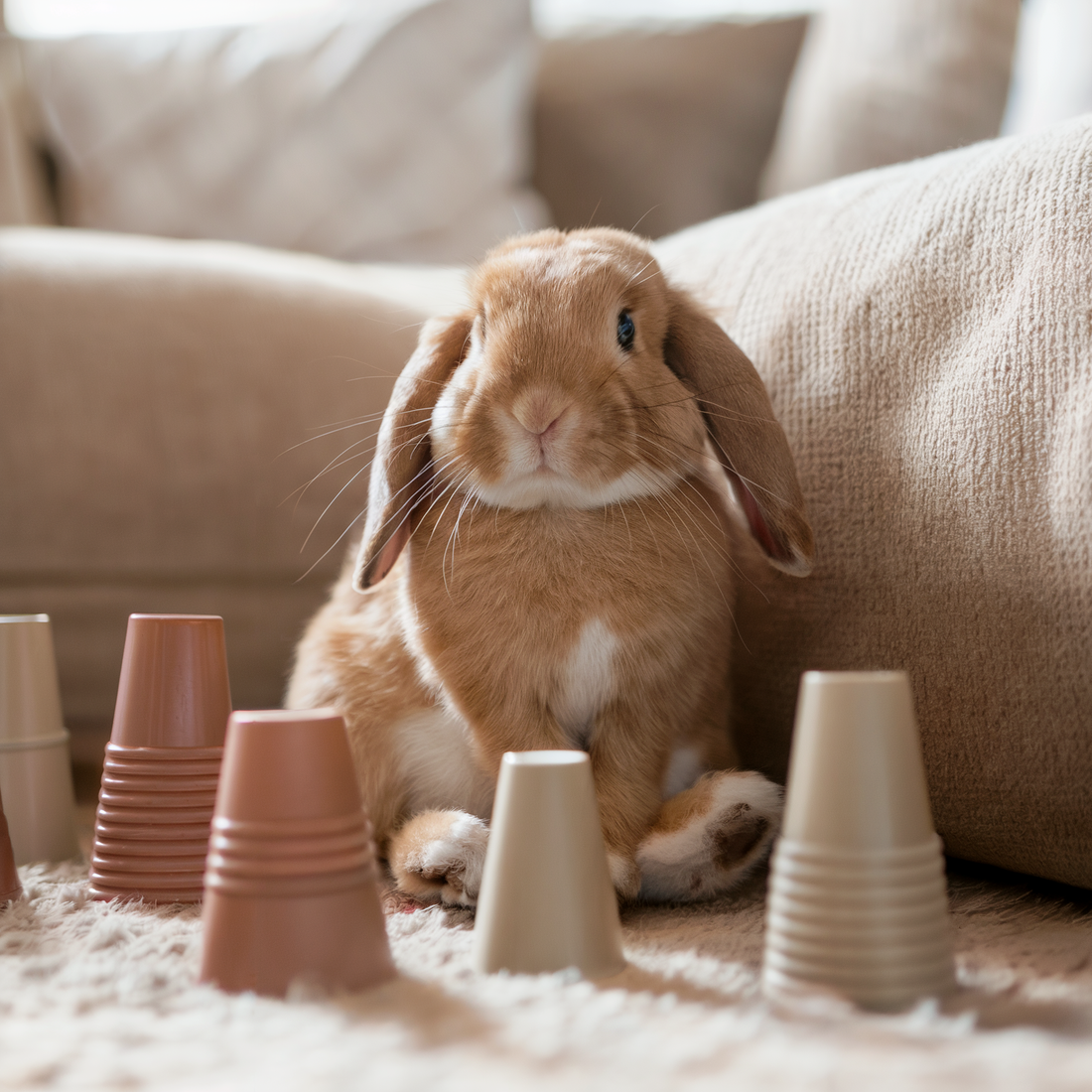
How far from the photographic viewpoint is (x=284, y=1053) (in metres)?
0.53

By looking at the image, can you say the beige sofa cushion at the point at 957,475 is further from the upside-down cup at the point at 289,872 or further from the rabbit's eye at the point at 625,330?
the upside-down cup at the point at 289,872

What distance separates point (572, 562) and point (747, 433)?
0.17 metres

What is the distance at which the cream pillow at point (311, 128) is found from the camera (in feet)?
5.86

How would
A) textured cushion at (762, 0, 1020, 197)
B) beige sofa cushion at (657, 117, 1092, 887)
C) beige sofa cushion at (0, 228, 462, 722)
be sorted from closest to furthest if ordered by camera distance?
beige sofa cushion at (657, 117, 1092, 887) < beige sofa cushion at (0, 228, 462, 722) < textured cushion at (762, 0, 1020, 197)

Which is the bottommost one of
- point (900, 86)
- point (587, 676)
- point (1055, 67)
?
point (587, 676)

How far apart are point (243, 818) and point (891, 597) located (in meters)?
0.51

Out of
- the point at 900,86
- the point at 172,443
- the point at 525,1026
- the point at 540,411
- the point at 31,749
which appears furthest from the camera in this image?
the point at 900,86

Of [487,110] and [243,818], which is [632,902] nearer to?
[243,818]

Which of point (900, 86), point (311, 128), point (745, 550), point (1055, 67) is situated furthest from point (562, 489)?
point (311, 128)

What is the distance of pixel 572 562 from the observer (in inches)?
32.3

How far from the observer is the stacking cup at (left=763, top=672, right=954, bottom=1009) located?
1.90ft

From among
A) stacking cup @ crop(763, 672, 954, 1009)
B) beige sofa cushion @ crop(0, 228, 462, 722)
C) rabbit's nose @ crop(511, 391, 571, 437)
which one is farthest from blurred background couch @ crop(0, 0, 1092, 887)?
stacking cup @ crop(763, 672, 954, 1009)

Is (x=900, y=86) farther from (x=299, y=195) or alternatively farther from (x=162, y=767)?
(x=162, y=767)

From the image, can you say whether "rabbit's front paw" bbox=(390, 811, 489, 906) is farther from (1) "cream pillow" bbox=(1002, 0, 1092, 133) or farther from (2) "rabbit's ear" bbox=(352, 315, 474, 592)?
(1) "cream pillow" bbox=(1002, 0, 1092, 133)
